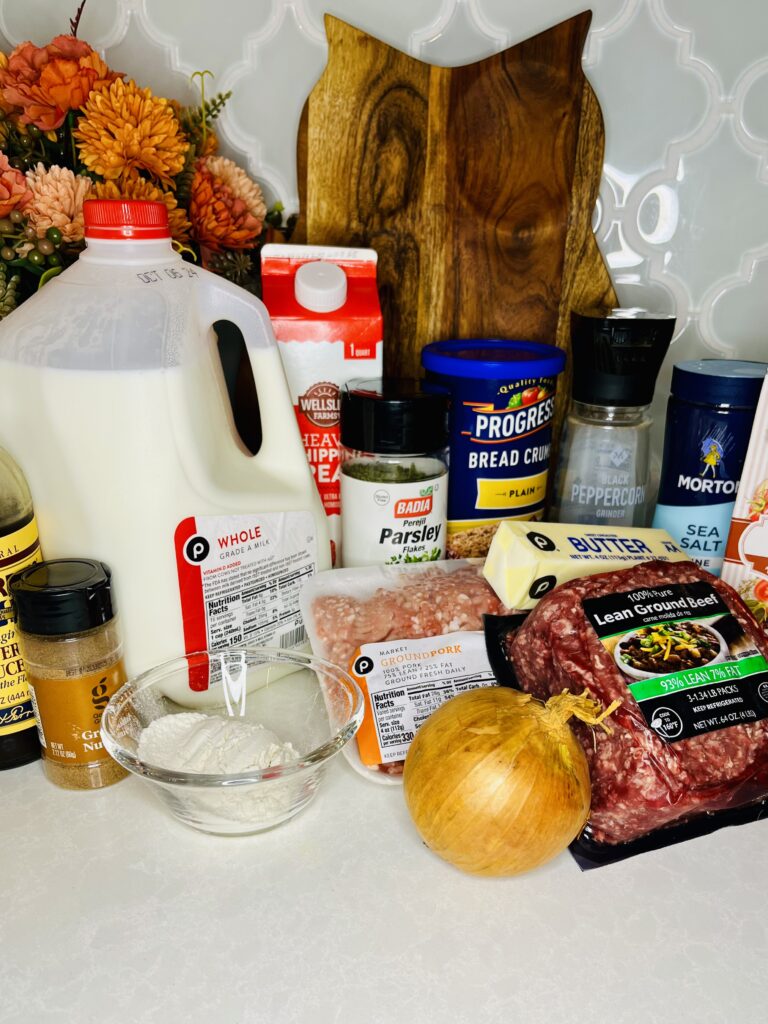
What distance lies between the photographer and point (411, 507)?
81cm

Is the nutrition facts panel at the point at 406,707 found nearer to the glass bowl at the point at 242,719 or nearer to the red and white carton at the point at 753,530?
the glass bowl at the point at 242,719

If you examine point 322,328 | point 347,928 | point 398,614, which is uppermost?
point 322,328

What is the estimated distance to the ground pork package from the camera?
711 millimetres

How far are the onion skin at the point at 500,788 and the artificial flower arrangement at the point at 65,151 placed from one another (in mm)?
535

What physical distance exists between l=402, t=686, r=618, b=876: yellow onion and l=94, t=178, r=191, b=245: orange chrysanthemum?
1.75ft

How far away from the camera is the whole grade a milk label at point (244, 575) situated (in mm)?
727

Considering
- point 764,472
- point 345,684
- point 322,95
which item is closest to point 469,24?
point 322,95

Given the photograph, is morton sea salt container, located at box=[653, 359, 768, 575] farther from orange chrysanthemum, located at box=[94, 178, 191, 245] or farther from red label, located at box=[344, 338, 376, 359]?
orange chrysanthemum, located at box=[94, 178, 191, 245]

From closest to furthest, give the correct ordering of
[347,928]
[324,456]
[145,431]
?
[347,928]
[145,431]
[324,456]

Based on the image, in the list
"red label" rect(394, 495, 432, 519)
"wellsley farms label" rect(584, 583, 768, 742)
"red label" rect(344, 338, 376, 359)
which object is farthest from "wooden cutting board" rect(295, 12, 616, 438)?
"wellsley farms label" rect(584, 583, 768, 742)

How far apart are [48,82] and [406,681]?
0.61 metres

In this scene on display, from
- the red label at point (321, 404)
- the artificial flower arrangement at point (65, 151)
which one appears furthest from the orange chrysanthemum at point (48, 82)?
the red label at point (321, 404)

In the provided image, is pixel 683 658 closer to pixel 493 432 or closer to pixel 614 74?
pixel 493 432

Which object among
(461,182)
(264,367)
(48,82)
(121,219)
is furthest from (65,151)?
(461,182)
